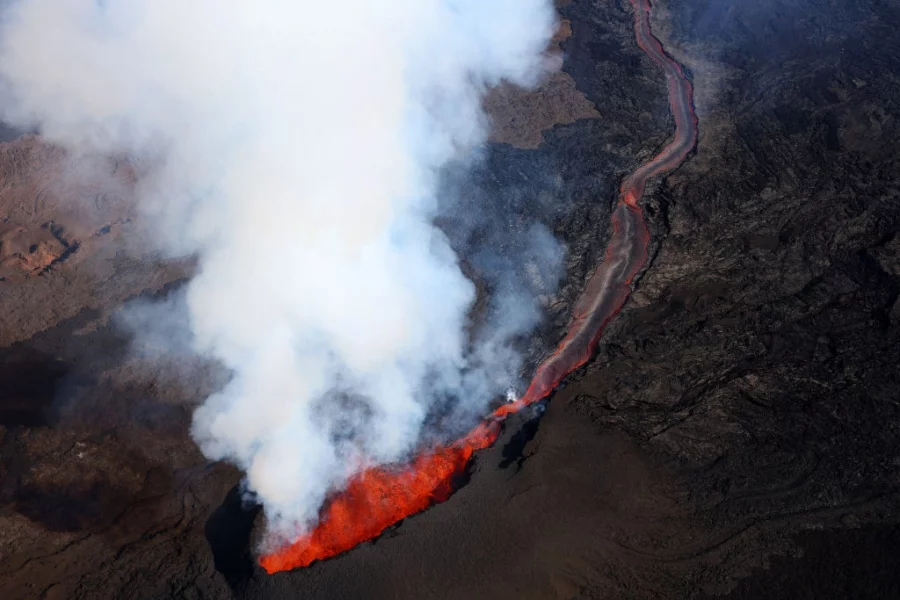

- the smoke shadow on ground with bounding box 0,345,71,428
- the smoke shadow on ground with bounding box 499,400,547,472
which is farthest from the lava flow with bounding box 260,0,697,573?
the smoke shadow on ground with bounding box 0,345,71,428

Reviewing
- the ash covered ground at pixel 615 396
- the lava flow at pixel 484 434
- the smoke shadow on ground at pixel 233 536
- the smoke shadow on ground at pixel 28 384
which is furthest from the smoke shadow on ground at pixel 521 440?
the smoke shadow on ground at pixel 28 384

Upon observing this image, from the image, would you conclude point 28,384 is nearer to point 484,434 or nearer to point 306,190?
point 306,190

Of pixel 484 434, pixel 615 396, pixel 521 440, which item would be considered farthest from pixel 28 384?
pixel 615 396

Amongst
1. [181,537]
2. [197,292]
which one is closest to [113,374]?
[197,292]

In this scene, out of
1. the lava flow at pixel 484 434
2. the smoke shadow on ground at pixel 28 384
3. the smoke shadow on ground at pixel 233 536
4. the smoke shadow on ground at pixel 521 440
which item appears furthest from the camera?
the smoke shadow on ground at pixel 28 384

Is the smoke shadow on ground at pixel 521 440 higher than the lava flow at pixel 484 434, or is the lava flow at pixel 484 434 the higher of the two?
the lava flow at pixel 484 434

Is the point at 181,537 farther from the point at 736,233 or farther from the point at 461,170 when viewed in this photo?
the point at 736,233

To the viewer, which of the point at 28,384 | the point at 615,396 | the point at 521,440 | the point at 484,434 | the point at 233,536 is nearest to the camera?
the point at 233,536

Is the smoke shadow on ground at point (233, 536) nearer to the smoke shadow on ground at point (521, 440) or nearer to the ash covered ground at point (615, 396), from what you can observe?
the ash covered ground at point (615, 396)
